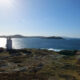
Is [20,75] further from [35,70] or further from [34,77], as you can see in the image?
[35,70]

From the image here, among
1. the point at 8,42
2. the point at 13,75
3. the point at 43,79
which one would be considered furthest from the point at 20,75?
the point at 8,42

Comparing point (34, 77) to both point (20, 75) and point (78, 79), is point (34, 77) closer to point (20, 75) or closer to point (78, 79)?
point (20, 75)

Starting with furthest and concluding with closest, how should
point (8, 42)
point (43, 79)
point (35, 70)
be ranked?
point (8, 42), point (35, 70), point (43, 79)

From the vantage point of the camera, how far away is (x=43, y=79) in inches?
335

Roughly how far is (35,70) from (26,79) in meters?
2.13

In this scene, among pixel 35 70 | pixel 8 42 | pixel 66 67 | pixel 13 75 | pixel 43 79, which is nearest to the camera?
pixel 43 79

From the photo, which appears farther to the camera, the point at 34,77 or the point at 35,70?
the point at 35,70

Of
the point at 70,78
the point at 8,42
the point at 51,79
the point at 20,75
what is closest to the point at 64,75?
the point at 70,78

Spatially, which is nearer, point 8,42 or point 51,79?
point 51,79

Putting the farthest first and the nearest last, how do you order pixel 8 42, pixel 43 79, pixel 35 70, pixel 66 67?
pixel 8 42
pixel 66 67
pixel 35 70
pixel 43 79

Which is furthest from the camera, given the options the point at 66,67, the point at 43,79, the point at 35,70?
the point at 66,67

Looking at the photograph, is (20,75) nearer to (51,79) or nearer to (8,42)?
(51,79)

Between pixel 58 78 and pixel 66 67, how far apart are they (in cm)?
317

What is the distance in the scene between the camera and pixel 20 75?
9.19m
